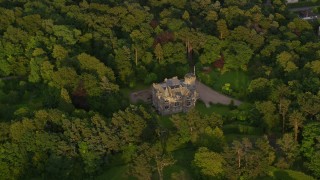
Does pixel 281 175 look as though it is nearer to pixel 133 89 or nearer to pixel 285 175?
pixel 285 175

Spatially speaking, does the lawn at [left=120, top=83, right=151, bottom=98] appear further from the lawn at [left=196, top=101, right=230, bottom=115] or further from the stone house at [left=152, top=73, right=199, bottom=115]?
the lawn at [left=196, top=101, right=230, bottom=115]

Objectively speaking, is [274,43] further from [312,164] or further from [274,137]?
[312,164]

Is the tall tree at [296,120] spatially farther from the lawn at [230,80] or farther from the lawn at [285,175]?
the lawn at [230,80]

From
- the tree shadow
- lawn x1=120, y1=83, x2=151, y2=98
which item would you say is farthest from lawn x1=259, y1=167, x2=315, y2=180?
lawn x1=120, y1=83, x2=151, y2=98

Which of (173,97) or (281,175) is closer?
(281,175)

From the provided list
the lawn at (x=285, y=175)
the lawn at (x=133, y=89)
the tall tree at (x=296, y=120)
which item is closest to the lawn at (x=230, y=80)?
the lawn at (x=133, y=89)

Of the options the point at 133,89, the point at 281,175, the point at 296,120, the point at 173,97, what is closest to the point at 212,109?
the point at 173,97
